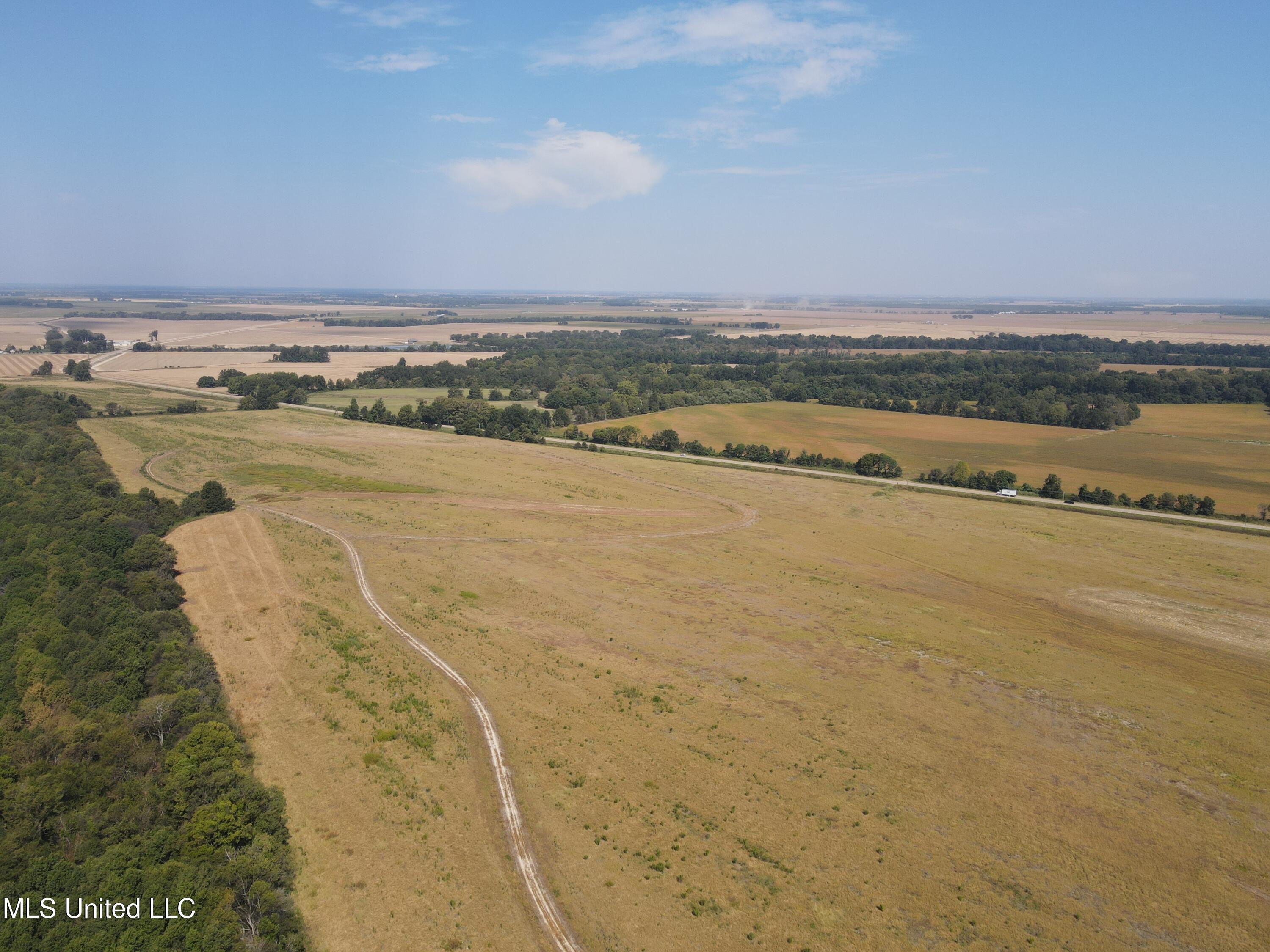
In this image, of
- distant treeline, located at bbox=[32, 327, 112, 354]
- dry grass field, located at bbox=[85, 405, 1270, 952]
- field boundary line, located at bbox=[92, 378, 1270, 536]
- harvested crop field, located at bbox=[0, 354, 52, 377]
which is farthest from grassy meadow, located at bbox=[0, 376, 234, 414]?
dry grass field, located at bbox=[85, 405, 1270, 952]

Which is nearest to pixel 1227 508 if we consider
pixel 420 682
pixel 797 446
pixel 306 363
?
pixel 797 446

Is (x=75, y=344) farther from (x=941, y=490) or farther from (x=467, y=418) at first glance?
(x=941, y=490)

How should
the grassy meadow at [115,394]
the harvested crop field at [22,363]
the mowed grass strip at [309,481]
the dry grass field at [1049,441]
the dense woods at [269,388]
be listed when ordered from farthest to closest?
the harvested crop field at [22,363], the dense woods at [269,388], the grassy meadow at [115,394], the dry grass field at [1049,441], the mowed grass strip at [309,481]

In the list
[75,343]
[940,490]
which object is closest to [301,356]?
[75,343]

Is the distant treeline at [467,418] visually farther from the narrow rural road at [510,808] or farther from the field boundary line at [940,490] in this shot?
the narrow rural road at [510,808]

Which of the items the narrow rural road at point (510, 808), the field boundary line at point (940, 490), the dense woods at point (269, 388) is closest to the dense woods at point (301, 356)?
the dense woods at point (269, 388)

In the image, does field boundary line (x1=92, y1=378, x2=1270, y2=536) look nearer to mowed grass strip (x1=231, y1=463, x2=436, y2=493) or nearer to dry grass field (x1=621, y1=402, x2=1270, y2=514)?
dry grass field (x1=621, y1=402, x2=1270, y2=514)
